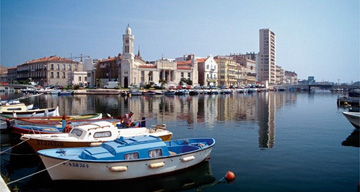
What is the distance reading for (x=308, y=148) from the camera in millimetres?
21969

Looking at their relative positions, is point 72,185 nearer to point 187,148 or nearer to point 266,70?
point 187,148

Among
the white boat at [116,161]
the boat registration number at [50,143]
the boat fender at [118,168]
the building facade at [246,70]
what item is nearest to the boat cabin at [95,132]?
the boat registration number at [50,143]

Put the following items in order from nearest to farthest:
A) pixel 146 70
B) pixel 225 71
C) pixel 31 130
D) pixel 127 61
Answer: pixel 31 130 < pixel 127 61 < pixel 146 70 < pixel 225 71

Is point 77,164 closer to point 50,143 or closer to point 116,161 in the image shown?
point 116,161

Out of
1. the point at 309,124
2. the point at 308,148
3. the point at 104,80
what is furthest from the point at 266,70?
the point at 308,148

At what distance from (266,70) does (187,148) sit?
616 feet

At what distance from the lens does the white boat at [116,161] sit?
13.9 meters

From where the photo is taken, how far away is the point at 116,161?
13.9m

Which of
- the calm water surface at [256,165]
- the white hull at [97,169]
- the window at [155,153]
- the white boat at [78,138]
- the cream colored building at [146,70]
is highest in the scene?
the cream colored building at [146,70]

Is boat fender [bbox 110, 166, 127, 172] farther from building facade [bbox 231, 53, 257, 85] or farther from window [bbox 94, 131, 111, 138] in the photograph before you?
building facade [bbox 231, 53, 257, 85]

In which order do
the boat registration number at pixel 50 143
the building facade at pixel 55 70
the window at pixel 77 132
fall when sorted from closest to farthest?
the boat registration number at pixel 50 143
the window at pixel 77 132
the building facade at pixel 55 70

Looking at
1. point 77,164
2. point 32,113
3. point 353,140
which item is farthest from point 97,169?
point 32,113

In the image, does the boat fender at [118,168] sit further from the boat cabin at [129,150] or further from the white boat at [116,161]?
the boat cabin at [129,150]

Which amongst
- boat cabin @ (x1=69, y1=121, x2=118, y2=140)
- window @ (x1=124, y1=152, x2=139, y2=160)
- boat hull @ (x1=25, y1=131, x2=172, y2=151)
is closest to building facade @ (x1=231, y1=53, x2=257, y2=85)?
boat cabin @ (x1=69, y1=121, x2=118, y2=140)
